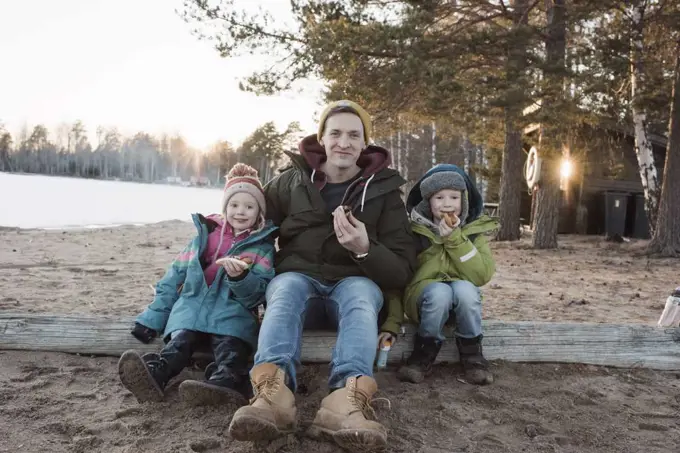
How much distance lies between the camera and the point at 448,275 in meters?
3.25

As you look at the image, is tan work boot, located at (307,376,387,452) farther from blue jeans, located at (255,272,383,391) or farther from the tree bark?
the tree bark

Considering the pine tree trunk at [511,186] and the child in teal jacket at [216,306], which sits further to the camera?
the pine tree trunk at [511,186]

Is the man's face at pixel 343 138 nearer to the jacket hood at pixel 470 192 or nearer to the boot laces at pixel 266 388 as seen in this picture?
the jacket hood at pixel 470 192

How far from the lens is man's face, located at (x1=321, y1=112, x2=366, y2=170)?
10.3 ft


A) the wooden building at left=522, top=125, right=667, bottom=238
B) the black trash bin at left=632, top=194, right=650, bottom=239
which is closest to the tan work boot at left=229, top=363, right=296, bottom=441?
the wooden building at left=522, top=125, right=667, bottom=238

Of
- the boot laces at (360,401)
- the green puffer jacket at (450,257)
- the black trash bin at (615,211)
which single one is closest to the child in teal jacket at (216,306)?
the boot laces at (360,401)

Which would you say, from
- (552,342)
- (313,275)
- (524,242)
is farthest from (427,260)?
(524,242)

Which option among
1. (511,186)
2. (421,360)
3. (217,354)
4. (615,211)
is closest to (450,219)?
(421,360)

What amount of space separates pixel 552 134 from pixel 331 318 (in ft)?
29.4

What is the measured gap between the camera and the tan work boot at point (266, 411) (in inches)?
82.7

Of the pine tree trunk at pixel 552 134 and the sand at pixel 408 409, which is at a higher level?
the pine tree trunk at pixel 552 134

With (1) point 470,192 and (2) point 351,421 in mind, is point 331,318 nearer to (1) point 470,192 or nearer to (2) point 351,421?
(2) point 351,421

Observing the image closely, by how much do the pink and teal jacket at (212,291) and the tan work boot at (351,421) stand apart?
2.65 feet

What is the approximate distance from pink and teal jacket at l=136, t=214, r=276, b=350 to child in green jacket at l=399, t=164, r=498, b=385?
92 centimetres
